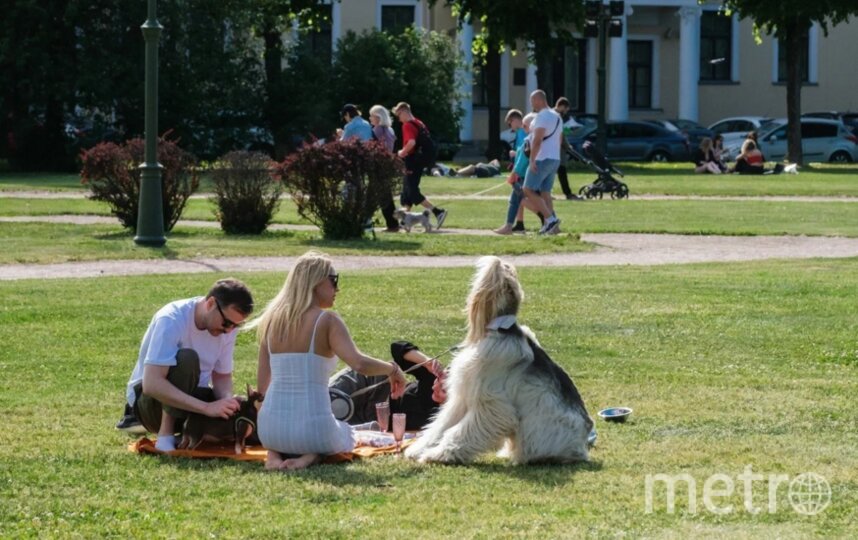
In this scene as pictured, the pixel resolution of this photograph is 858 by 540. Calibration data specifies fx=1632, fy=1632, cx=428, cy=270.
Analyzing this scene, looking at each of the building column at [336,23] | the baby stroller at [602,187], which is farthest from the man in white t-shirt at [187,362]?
the building column at [336,23]

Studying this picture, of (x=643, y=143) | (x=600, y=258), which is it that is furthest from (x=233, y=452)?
(x=643, y=143)

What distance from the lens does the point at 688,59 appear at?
62312 mm

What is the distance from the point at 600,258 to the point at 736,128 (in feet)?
121

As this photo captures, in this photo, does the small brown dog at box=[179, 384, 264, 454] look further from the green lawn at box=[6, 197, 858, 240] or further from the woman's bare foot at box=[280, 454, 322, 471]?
the green lawn at box=[6, 197, 858, 240]

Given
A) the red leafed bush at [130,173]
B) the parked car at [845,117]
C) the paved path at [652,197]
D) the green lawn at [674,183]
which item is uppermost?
the parked car at [845,117]

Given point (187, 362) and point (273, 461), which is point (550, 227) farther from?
point (273, 461)

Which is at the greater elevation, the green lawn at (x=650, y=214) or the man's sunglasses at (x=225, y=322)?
the man's sunglasses at (x=225, y=322)

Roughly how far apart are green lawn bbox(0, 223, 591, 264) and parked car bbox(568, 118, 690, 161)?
100 feet

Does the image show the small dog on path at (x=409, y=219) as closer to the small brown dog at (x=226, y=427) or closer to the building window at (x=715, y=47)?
the small brown dog at (x=226, y=427)

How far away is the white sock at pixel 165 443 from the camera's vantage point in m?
7.85

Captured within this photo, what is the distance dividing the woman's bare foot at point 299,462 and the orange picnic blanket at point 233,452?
125mm

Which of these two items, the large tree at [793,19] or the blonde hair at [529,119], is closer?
the blonde hair at [529,119]

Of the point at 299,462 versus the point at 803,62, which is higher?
the point at 803,62

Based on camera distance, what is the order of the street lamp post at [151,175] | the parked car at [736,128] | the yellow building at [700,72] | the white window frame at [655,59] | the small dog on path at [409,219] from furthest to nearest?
1. the white window frame at [655,59]
2. the yellow building at [700,72]
3. the parked car at [736,128]
4. the small dog on path at [409,219]
5. the street lamp post at [151,175]
